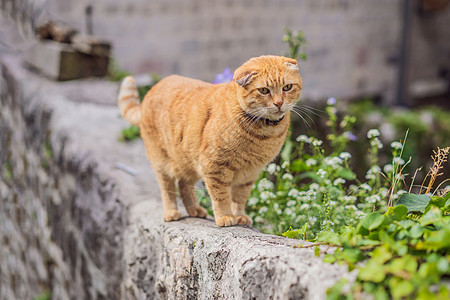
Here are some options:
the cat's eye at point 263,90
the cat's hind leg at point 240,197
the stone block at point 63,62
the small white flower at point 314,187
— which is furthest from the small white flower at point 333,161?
the stone block at point 63,62

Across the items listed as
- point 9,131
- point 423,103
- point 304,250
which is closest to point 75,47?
point 9,131

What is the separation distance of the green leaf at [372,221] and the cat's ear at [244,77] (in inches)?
26.2

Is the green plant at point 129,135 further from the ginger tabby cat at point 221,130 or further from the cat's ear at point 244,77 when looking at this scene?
the cat's ear at point 244,77

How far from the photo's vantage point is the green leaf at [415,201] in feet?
4.76

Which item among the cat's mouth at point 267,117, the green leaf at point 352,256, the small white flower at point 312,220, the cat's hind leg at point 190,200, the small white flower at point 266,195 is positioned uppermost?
the cat's mouth at point 267,117

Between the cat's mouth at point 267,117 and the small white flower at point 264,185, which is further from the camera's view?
the small white flower at point 264,185

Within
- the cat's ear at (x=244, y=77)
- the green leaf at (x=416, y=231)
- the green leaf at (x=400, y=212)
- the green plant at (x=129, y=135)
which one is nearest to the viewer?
A: the green leaf at (x=416, y=231)

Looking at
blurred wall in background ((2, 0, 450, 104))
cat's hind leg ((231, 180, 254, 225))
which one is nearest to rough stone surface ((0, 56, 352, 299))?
cat's hind leg ((231, 180, 254, 225))

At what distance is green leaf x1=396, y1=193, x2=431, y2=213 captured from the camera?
145 cm

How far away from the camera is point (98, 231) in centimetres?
271

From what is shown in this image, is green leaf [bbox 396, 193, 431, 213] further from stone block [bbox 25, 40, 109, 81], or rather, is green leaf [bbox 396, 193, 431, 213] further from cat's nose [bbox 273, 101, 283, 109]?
stone block [bbox 25, 40, 109, 81]

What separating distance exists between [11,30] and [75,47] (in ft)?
4.20

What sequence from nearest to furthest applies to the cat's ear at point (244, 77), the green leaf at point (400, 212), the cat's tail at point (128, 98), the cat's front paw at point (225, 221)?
the green leaf at point (400, 212) < the cat's ear at point (244, 77) < the cat's front paw at point (225, 221) < the cat's tail at point (128, 98)

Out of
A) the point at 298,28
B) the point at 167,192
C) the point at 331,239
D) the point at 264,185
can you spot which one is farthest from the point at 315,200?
the point at 298,28
